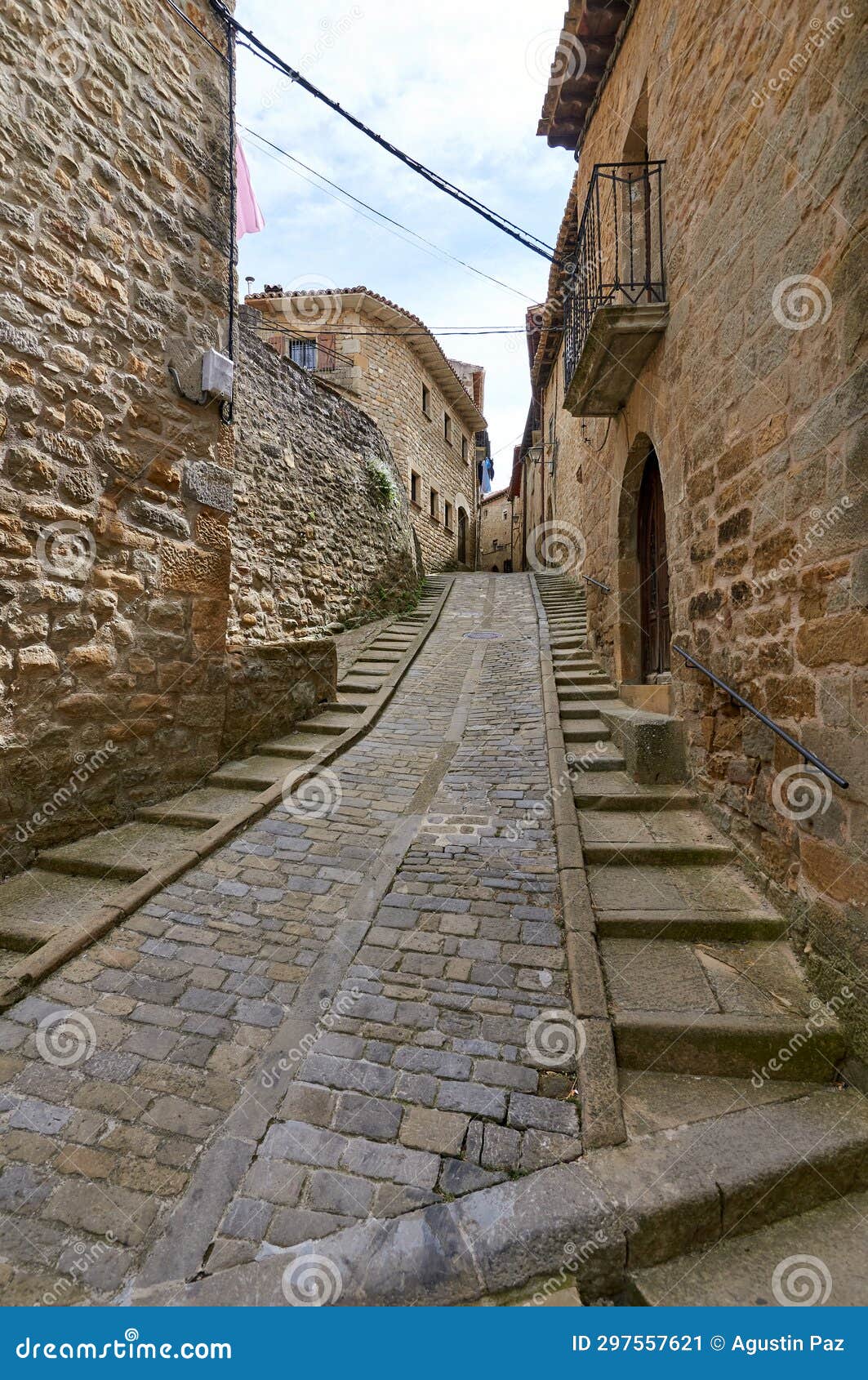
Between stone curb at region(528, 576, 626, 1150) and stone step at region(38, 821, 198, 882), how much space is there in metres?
2.34

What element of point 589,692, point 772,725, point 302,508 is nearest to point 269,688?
point 589,692

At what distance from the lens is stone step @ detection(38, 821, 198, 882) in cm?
355

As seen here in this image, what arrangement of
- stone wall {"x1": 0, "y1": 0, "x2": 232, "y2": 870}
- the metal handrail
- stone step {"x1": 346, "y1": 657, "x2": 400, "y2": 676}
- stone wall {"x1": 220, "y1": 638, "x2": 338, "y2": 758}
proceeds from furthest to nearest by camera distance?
stone step {"x1": 346, "y1": 657, "x2": 400, "y2": 676}, stone wall {"x1": 220, "y1": 638, "x2": 338, "y2": 758}, stone wall {"x1": 0, "y1": 0, "x2": 232, "y2": 870}, the metal handrail

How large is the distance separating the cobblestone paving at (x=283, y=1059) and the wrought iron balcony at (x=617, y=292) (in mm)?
3994

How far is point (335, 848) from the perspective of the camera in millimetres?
4008

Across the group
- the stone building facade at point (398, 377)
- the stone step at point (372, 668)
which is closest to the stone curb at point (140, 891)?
the stone step at point (372, 668)

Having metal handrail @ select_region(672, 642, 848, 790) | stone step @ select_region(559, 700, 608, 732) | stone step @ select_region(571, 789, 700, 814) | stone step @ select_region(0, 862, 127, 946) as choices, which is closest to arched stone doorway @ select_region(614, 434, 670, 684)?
stone step @ select_region(559, 700, 608, 732)

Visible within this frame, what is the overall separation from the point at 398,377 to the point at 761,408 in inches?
631

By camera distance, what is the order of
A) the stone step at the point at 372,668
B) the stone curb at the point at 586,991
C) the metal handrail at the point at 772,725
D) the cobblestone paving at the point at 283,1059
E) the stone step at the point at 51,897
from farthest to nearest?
1. the stone step at the point at 372,668
2. the stone step at the point at 51,897
3. the metal handrail at the point at 772,725
4. the stone curb at the point at 586,991
5. the cobblestone paving at the point at 283,1059

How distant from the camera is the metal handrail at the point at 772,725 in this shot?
98.0 inches

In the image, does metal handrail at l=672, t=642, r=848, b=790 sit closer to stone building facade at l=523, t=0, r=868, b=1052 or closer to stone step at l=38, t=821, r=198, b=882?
stone building facade at l=523, t=0, r=868, b=1052

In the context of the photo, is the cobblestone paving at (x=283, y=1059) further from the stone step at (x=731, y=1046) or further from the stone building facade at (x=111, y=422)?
the stone building facade at (x=111, y=422)

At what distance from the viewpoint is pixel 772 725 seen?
289cm

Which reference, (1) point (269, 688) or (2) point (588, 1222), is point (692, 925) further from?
(1) point (269, 688)
